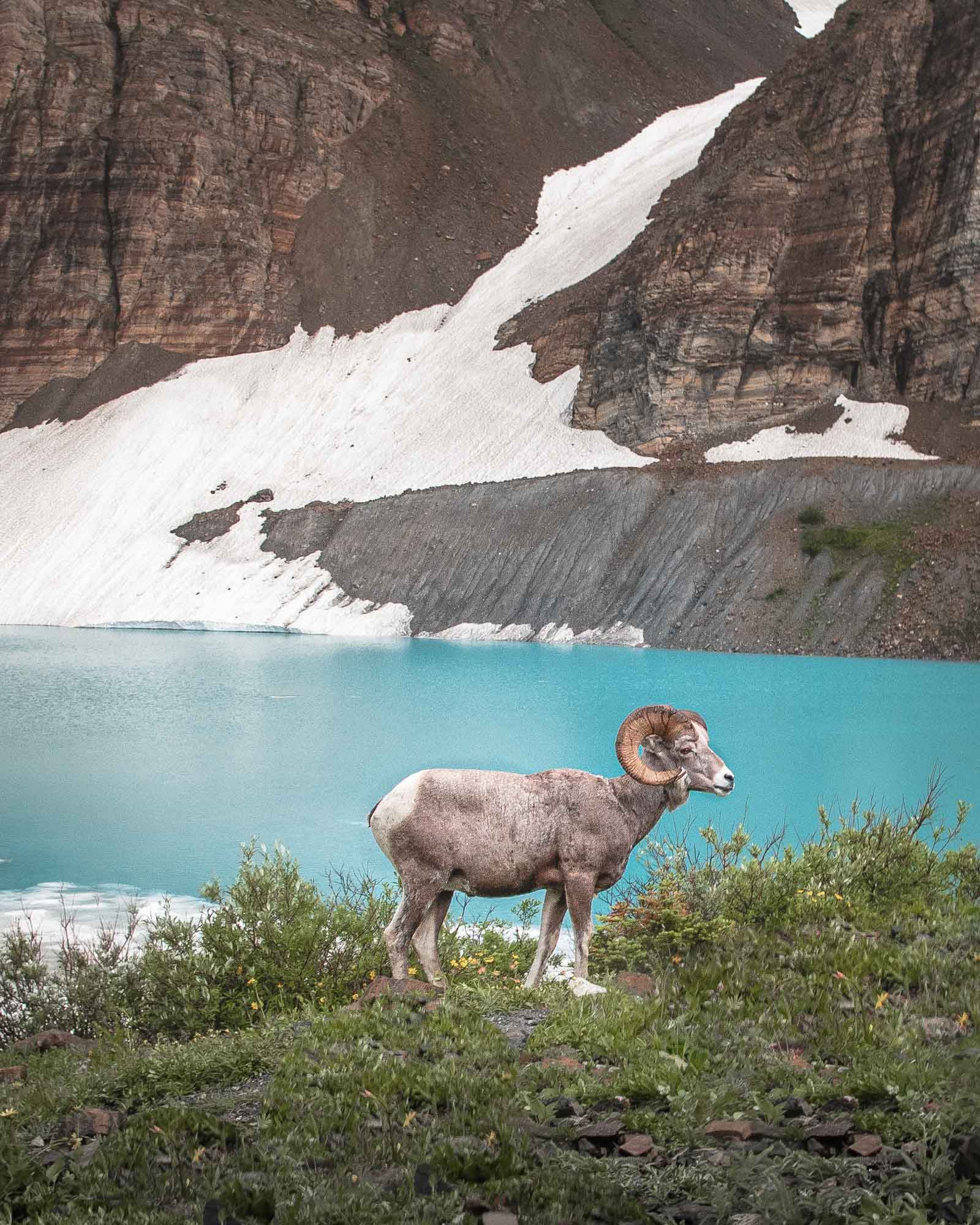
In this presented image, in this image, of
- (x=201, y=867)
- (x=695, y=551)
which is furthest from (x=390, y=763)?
(x=695, y=551)

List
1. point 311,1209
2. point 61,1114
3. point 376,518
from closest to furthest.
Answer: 1. point 311,1209
2. point 61,1114
3. point 376,518

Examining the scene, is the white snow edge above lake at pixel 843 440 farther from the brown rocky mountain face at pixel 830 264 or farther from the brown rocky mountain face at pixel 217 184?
the brown rocky mountain face at pixel 217 184

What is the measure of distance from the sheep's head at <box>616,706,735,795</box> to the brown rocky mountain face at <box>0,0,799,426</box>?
85.8 m

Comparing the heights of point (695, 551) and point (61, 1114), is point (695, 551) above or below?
above

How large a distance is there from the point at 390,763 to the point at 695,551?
115 feet

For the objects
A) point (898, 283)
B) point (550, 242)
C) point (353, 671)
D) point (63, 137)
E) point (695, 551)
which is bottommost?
→ point (353, 671)

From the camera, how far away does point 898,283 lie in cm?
6619

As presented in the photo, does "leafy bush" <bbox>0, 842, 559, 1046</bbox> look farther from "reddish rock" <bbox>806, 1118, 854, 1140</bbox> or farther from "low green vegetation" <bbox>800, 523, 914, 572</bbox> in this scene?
"low green vegetation" <bbox>800, 523, 914, 572</bbox>

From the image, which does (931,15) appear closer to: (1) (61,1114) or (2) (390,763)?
(2) (390,763)

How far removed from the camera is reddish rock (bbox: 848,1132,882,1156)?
4.62 meters

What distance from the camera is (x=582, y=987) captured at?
7.36 meters

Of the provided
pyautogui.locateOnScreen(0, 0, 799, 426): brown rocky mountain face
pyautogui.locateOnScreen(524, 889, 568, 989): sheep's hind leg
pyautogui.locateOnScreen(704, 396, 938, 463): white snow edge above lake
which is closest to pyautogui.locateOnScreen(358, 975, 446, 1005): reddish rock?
pyautogui.locateOnScreen(524, 889, 568, 989): sheep's hind leg

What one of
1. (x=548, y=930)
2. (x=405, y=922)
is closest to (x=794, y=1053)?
(x=548, y=930)

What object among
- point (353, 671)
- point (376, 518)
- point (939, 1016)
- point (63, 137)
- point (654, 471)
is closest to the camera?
point (939, 1016)
